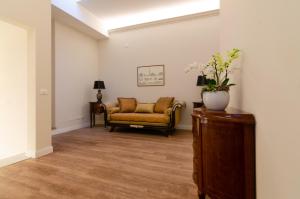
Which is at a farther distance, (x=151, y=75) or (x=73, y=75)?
(x=151, y=75)

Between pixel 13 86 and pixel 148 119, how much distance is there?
8.80 ft

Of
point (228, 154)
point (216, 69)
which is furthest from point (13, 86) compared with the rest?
point (228, 154)

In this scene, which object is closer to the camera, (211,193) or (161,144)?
(211,193)

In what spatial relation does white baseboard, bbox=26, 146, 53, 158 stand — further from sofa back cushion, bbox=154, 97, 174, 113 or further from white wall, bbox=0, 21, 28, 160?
sofa back cushion, bbox=154, 97, 174, 113

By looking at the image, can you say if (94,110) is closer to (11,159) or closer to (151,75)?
(151,75)

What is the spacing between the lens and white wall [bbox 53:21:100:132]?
4.37 metres

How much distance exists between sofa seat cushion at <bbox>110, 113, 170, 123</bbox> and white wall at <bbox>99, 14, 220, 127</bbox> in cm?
104

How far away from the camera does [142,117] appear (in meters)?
4.14

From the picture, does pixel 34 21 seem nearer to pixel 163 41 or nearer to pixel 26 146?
pixel 26 146

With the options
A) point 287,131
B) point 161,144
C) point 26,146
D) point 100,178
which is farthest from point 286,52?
point 26,146

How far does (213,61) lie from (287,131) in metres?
0.87

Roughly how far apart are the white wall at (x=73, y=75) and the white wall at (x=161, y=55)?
0.47 metres

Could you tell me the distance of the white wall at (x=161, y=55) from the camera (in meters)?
4.59

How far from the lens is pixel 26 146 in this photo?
106 inches
